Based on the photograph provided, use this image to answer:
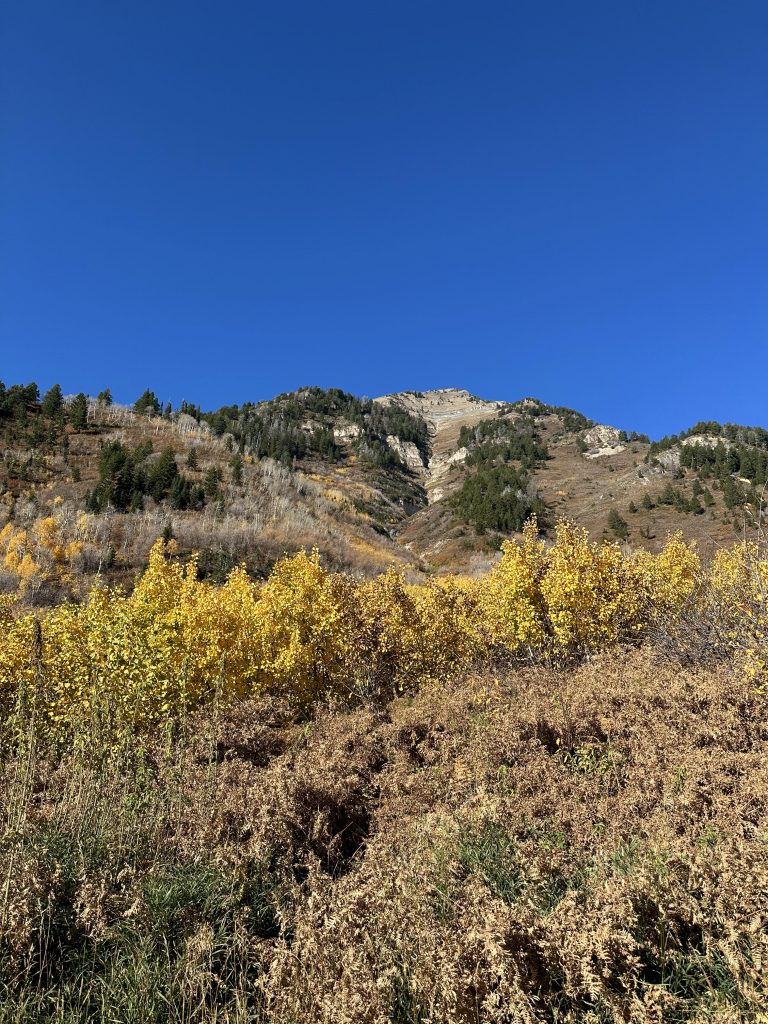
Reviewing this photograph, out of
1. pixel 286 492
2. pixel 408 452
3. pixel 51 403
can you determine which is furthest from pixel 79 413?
pixel 408 452

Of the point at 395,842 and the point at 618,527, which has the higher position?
the point at 618,527

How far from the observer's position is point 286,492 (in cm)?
8019

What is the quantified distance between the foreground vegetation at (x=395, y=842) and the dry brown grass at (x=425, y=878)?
0.03m

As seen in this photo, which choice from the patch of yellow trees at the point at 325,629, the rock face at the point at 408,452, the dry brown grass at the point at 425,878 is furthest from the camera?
the rock face at the point at 408,452

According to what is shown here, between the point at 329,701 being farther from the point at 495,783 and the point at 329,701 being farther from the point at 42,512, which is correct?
the point at 42,512

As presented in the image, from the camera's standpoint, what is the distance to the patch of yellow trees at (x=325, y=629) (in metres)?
9.99

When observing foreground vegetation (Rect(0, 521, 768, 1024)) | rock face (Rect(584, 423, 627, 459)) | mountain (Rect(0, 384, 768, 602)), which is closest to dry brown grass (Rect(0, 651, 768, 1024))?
foreground vegetation (Rect(0, 521, 768, 1024))

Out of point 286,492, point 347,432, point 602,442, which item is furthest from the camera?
point 347,432

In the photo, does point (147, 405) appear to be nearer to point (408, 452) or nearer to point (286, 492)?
point (286, 492)

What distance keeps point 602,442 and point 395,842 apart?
161213mm

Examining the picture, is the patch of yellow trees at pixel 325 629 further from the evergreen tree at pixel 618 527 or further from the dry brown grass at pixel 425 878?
the evergreen tree at pixel 618 527

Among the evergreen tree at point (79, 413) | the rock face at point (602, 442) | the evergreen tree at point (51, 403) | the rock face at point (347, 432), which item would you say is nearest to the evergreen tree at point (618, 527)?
the rock face at point (602, 442)

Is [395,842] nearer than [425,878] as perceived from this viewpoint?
No

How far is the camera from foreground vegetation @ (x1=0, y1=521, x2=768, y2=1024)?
9.16ft
